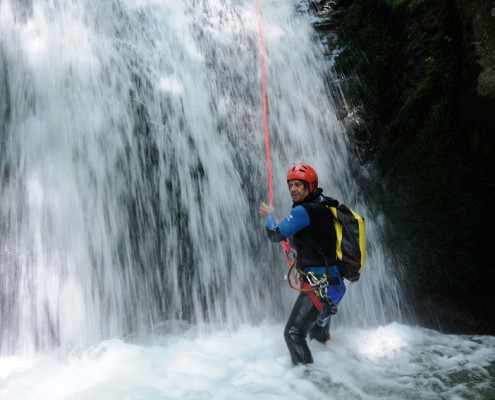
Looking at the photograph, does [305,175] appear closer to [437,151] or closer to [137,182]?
[437,151]

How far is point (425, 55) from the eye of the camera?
6.58 meters

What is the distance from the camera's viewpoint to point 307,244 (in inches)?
173

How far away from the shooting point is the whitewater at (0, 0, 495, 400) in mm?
4484

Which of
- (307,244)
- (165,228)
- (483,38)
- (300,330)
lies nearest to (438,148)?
(483,38)

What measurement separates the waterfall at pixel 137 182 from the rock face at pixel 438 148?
53cm

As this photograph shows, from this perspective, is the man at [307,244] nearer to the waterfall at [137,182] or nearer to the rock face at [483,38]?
the waterfall at [137,182]

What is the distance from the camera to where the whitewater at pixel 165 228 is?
4.48m

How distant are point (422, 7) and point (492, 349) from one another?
5.48 metres

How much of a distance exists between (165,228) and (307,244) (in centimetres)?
305

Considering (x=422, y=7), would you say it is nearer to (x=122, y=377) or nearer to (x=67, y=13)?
(x=67, y=13)

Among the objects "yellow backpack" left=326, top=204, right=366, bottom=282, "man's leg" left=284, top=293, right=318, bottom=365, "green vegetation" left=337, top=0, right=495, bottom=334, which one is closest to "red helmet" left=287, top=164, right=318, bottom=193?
"yellow backpack" left=326, top=204, right=366, bottom=282

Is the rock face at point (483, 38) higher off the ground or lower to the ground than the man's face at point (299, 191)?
higher

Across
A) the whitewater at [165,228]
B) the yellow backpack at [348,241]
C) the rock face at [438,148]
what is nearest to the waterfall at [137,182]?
the whitewater at [165,228]

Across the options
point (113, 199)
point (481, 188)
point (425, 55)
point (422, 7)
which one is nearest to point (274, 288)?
point (113, 199)
